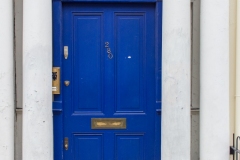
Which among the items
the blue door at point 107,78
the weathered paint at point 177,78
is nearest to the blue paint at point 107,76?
the blue door at point 107,78

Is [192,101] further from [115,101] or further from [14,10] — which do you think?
[14,10]

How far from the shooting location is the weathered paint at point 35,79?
398cm

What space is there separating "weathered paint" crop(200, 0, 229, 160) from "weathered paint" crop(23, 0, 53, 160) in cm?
193

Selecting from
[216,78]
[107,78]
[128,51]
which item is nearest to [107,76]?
[107,78]

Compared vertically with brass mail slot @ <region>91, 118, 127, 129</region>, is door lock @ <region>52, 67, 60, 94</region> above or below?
above

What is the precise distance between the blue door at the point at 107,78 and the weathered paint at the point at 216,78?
0.71 m

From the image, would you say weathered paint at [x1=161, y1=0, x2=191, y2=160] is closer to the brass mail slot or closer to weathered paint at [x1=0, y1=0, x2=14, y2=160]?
the brass mail slot

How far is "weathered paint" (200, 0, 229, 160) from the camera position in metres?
4.11

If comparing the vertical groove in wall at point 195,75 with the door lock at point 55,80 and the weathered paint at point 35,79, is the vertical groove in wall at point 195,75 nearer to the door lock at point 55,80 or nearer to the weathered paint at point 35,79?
the door lock at point 55,80

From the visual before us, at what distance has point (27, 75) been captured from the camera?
13.1 feet

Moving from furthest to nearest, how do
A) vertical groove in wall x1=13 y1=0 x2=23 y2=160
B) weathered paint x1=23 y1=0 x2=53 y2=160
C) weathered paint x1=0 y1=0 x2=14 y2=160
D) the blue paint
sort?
1. the blue paint
2. vertical groove in wall x1=13 y1=0 x2=23 y2=160
3. weathered paint x1=0 y1=0 x2=14 y2=160
4. weathered paint x1=23 y1=0 x2=53 y2=160

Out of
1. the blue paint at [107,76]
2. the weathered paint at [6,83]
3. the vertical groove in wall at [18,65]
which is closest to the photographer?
the weathered paint at [6,83]

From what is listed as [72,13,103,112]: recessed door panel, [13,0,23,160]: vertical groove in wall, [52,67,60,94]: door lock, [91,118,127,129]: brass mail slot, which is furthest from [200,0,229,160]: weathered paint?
[13,0,23,160]: vertical groove in wall

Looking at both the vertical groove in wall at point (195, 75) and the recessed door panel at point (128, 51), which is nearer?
the vertical groove in wall at point (195, 75)
